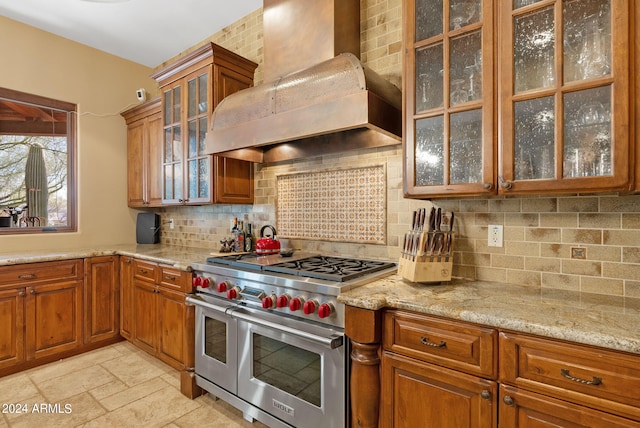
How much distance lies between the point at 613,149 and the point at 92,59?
179 inches

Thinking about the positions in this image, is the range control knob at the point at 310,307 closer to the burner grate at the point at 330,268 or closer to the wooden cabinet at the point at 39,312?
the burner grate at the point at 330,268

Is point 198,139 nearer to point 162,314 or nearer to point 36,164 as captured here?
point 162,314

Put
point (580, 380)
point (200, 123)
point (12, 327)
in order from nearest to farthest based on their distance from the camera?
point (580, 380)
point (12, 327)
point (200, 123)

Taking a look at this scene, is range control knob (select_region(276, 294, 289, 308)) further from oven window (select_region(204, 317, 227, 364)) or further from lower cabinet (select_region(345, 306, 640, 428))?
oven window (select_region(204, 317, 227, 364))

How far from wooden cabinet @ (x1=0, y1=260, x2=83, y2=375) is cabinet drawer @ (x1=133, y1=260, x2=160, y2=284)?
51 cm

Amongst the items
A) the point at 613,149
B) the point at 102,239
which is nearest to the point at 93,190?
the point at 102,239

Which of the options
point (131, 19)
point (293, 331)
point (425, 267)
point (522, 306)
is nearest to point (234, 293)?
point (293, 331)

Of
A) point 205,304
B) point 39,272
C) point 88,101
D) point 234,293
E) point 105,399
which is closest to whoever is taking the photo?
point 234,293

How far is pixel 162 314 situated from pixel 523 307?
252 cm

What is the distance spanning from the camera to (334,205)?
96.0 inches

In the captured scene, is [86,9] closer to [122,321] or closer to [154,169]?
[154,169]

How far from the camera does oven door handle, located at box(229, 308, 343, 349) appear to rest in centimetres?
154

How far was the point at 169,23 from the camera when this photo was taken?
3.17m

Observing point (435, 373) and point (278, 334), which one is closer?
point (435, 373)
